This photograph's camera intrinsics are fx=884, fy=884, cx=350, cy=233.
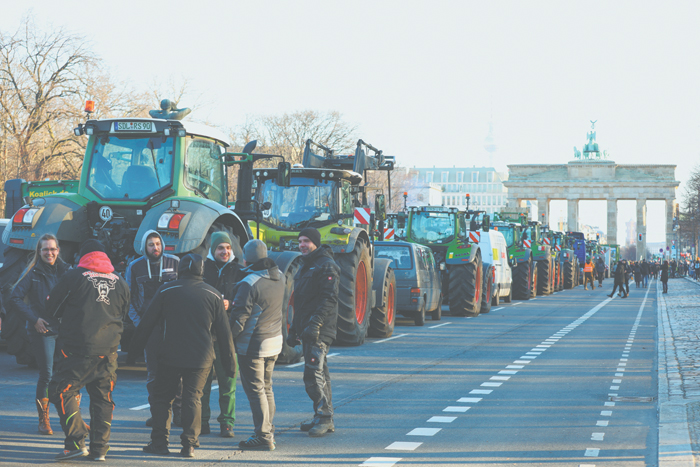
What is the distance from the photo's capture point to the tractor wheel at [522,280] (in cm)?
3469

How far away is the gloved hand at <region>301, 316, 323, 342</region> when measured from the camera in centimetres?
777

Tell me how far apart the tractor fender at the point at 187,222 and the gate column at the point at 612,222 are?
361 feet

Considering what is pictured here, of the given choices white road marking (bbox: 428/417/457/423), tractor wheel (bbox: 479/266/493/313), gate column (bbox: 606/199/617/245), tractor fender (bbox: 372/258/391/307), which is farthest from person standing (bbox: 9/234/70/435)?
gate column (bbox: 606/199/617/245)

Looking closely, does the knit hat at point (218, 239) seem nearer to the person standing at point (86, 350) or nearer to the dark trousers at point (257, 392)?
the dark trousers at point (257, 392)

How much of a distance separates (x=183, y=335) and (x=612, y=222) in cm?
11514

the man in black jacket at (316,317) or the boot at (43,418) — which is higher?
the man in black jacket at (316,317)

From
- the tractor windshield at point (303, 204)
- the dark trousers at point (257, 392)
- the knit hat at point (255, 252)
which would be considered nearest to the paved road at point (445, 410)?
the dark trousers at point (257, 392)

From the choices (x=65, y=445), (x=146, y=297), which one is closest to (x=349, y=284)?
(x=146, y=297)

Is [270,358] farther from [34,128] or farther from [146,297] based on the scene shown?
[34,128]

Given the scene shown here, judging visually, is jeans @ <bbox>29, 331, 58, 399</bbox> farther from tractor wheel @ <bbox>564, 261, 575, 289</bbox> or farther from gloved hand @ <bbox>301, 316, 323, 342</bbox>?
tractor wheel @ <bbox>564, 261, 575, 289</bbox>

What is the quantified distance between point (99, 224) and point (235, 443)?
426 cm

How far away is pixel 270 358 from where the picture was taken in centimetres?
747

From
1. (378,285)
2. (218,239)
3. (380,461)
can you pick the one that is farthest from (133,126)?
(378,285)

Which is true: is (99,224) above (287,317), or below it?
above
